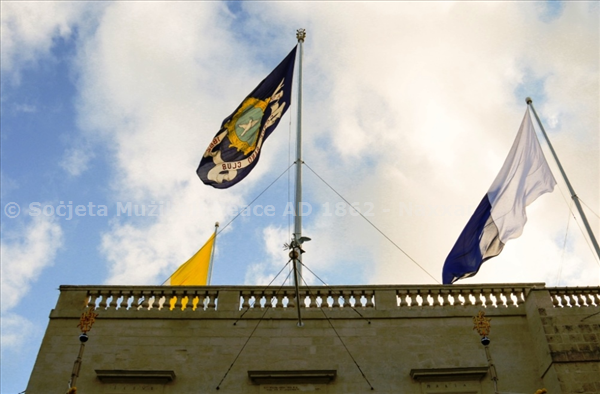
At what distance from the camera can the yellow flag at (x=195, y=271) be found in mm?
25125

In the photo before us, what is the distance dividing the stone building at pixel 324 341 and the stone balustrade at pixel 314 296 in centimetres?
3

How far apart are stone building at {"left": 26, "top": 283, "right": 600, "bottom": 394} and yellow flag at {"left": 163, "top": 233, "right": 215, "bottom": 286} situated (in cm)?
558

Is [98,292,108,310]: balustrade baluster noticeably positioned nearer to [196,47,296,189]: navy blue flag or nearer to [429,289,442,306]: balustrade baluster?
[196,47,296,189]: navy blue flag

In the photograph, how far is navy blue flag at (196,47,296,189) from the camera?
21.4 m

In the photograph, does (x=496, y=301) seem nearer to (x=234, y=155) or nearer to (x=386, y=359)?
(x=386, y=359)

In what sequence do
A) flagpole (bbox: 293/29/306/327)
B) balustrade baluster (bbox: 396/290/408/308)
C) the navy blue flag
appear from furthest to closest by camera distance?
the navy blue flag
balustrade baluster (bbox: 396/290/408/308)
flagpole (bbox: 293/29/306/327)

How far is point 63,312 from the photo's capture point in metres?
18.6

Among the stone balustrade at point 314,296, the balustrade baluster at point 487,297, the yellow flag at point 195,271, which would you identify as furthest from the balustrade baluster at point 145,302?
the balustrade baluster at point 487,297

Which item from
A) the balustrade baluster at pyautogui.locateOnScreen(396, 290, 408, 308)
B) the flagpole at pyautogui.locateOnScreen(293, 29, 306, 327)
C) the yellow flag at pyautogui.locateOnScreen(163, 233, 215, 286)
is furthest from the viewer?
the yellow flag at pyautogui.locateOnScreen(163, 233, 215, 286)

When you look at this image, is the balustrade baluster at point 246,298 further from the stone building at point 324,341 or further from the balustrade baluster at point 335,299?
the balustrade baluster at point 335,299

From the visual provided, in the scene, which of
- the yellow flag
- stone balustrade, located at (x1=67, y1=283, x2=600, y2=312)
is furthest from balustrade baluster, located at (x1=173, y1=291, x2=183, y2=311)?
the yellow flag

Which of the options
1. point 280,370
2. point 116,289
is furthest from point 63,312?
point 280,370

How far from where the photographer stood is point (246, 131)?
2236 centimetres

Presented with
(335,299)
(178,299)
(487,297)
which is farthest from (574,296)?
(178,299)
